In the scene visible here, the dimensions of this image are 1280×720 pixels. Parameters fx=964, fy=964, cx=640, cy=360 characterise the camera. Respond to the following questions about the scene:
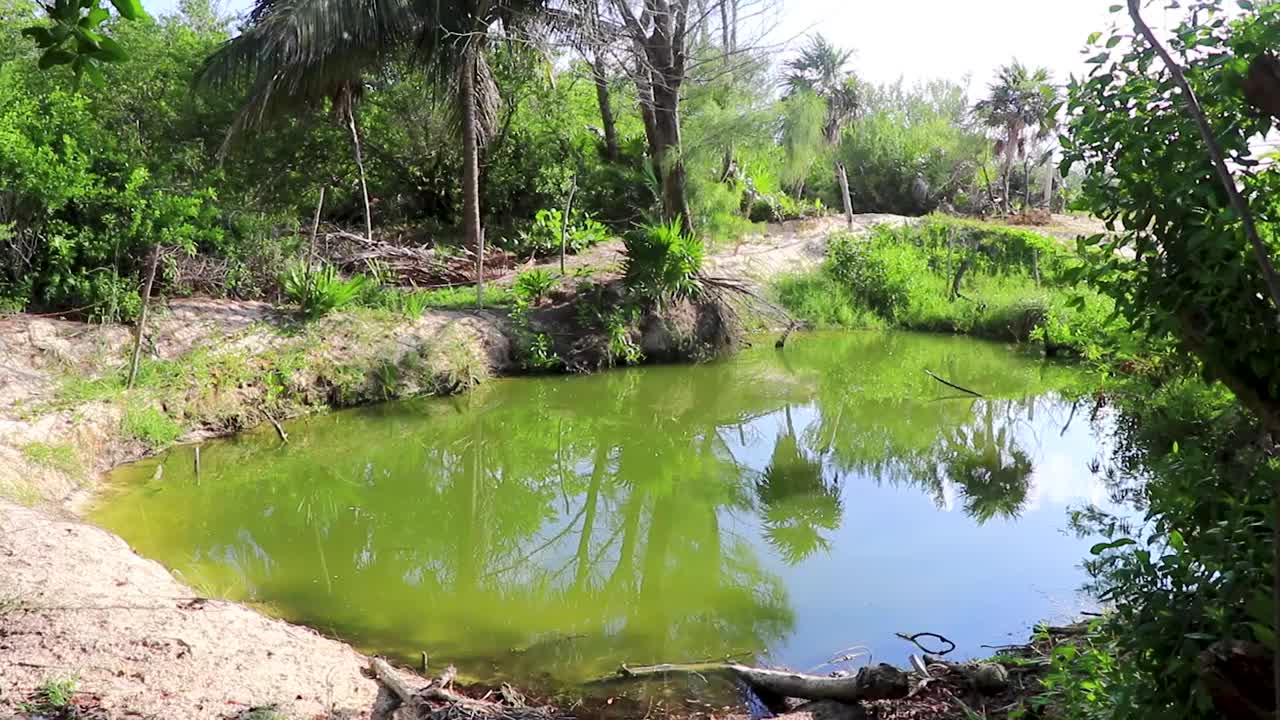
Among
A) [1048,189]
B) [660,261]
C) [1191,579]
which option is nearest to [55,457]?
[660,261]

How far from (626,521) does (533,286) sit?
20.9 feet

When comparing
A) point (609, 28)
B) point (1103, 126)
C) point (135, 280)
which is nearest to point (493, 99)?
point (609, 28)

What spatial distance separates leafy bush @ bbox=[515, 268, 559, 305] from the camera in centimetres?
1377

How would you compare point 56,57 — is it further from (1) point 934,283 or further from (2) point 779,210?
(2) point 779,210

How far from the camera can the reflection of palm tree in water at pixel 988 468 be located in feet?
27.4

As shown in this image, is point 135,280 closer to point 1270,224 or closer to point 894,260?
point 1270,224

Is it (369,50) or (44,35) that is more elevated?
(369,50)

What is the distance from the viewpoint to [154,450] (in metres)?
9.10

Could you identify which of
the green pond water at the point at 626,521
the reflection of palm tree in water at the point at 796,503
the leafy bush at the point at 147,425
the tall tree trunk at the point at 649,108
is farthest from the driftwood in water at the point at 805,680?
the tall tree trunk at the point at 649,108

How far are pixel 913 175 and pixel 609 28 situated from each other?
769 inches

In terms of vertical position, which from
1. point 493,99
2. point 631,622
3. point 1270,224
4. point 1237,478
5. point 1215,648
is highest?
point 493,99

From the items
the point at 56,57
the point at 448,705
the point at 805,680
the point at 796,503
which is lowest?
the point at 796,503

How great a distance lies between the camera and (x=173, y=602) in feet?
17.3

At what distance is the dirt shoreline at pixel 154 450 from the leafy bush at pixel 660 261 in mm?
2036
